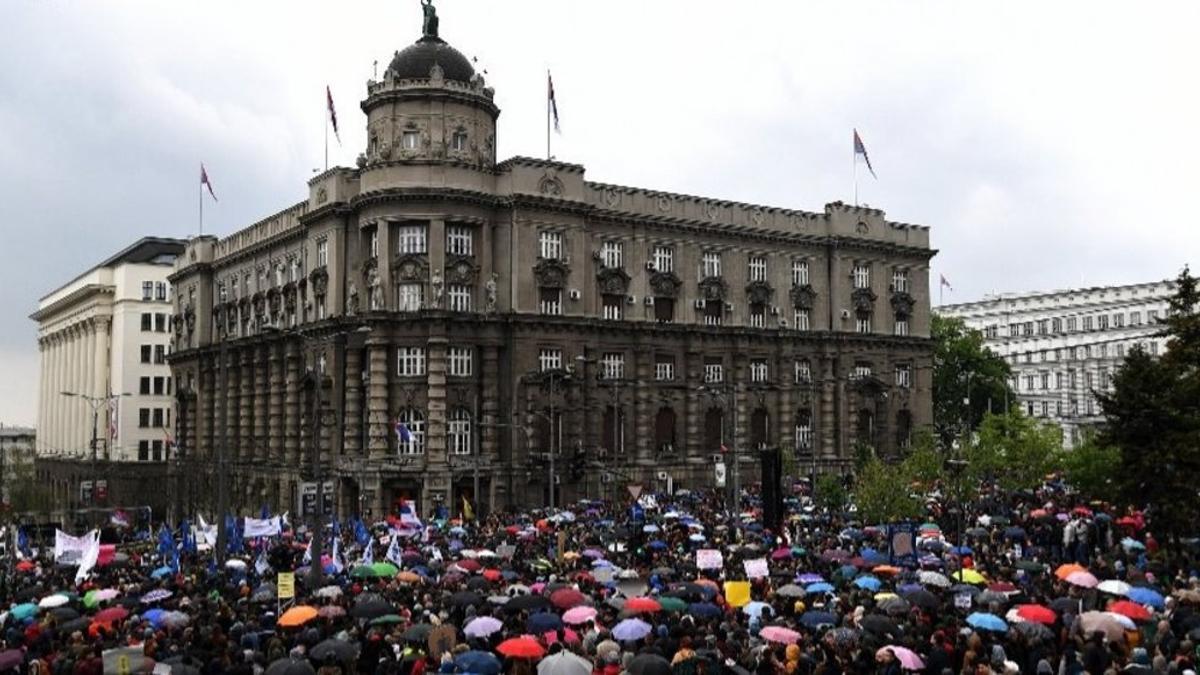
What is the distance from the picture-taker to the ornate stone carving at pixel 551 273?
68.1m

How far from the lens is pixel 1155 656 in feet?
62.3

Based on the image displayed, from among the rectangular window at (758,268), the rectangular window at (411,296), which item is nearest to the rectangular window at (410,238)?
the rectangular window at (411,296)

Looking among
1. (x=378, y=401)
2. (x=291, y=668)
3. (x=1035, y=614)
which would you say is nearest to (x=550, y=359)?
(x=378, y=401)

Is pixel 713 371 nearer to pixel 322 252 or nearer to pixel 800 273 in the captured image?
pixel 800 273

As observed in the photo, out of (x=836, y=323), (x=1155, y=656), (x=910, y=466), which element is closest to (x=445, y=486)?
(x=910, y=466)

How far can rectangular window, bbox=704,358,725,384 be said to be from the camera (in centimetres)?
7631

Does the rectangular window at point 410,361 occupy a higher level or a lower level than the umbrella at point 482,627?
higher

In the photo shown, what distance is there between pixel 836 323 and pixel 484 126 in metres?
29.7

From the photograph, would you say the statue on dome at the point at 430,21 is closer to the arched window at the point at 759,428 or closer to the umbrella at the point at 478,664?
the arched window at the point at 759,428

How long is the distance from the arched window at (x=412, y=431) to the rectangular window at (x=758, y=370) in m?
24.3

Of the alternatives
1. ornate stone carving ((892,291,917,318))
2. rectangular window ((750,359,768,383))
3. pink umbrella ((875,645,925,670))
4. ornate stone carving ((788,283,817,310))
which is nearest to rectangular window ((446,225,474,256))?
rectangular window ((750,359,768,383))

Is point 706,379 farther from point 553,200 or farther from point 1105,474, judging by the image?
point 1105,474

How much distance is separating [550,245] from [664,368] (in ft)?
38.0

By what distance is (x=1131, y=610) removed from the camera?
21.0m
